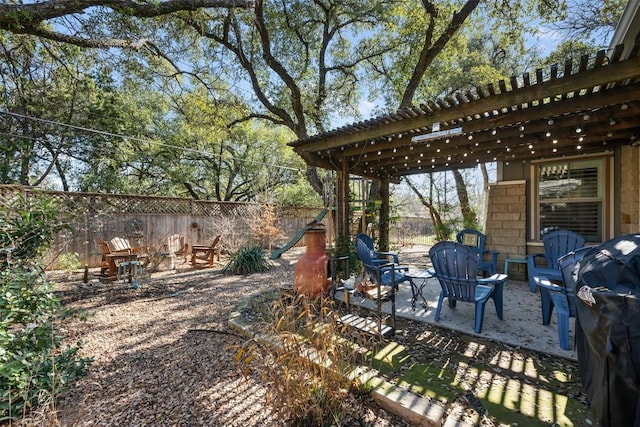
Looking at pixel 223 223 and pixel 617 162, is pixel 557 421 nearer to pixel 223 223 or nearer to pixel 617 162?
pixel 617 162

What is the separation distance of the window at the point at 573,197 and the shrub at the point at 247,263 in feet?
18.8

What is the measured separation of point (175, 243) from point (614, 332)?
8.66 meters

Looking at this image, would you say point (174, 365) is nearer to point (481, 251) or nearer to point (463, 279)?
point (463, 279)

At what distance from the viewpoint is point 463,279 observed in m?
2.90

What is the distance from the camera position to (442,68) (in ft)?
28.3

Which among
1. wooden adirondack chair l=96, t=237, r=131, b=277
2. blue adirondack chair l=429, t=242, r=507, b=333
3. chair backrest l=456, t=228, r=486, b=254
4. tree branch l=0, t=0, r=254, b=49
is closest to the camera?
blue adirondack chair l=429, t=242, r=507, b=333

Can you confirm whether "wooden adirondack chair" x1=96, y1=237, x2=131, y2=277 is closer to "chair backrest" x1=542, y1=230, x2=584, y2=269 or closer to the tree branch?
the tree branch

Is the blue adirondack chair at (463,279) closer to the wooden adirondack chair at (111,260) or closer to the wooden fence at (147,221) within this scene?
the wooden fence at (147,221)

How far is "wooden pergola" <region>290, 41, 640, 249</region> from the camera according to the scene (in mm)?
2527

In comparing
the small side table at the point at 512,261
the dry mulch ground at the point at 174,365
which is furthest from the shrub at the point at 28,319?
the small side table at the point at 512,261

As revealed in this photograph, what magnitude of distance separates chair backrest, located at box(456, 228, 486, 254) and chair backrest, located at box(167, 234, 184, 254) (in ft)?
23.3

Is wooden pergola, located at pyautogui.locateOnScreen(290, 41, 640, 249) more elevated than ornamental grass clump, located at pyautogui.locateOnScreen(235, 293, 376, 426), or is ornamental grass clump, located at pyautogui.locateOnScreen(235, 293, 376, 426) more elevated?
wooden pergola, located at pyautogui.locateOnScreen(290, 41, 640, 249)

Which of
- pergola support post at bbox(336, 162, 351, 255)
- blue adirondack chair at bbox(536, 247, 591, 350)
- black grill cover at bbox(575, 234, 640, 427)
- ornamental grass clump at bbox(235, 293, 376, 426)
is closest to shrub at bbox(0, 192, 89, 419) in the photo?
ornamental grass clump at bbox(235, 293, 376, 426)

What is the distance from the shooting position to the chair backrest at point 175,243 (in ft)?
25.6
